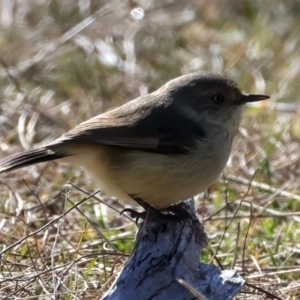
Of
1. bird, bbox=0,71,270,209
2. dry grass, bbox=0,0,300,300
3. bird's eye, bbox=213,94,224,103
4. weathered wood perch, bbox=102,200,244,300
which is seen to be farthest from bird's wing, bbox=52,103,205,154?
weathered wood perch, bbox=102,200,244,300

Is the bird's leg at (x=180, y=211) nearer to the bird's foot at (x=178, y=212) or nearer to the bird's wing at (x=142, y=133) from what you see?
the bird's foot at (x=178, y=212)

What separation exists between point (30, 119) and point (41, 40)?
244 cm

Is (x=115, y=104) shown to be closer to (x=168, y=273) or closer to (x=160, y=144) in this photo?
(x=160, y=144)

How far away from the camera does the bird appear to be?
4.84 meters

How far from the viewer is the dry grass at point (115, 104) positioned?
5.20 metres

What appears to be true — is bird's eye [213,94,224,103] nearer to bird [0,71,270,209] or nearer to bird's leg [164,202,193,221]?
bird [0,71,270,209]

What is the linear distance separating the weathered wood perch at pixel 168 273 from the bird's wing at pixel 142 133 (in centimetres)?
69

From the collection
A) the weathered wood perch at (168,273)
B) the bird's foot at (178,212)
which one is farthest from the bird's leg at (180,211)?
the weathered wood perch at (168,273)

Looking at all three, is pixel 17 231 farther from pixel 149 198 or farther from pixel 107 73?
pixel 107 73

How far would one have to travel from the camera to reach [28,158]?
4.89 meters

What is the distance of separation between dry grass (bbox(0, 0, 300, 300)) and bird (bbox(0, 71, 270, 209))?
421 mm

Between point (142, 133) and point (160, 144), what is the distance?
0.14m

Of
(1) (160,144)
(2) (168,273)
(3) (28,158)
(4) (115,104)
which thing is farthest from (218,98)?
(4) (115,104)

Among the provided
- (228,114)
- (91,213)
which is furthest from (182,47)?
(228,114)
